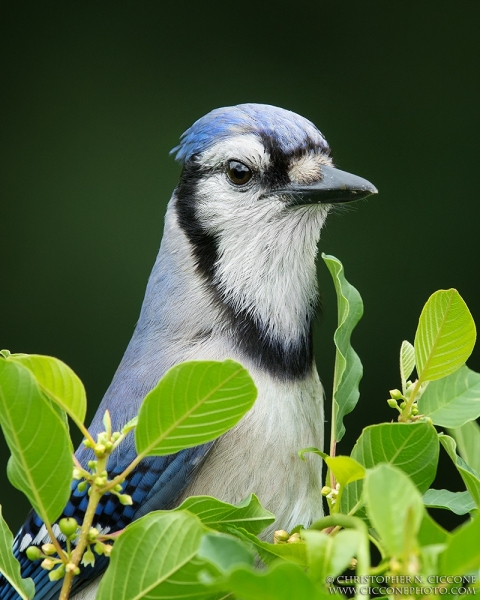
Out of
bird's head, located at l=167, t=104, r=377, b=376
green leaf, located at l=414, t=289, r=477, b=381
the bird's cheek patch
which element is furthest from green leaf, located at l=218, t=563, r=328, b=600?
the bird's cheek patch

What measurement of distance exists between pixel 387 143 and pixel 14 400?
2.79 m

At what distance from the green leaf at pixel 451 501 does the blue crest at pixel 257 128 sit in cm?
81

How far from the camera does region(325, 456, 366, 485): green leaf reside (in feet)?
2.50

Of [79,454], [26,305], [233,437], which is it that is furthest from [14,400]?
[26,305]

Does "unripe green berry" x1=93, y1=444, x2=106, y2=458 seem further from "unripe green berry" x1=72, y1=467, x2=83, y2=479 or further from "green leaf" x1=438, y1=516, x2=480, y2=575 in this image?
"green leaf" x1=438, y1=516, x2=480, y2=575

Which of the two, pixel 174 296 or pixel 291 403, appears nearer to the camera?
pixel 291 403

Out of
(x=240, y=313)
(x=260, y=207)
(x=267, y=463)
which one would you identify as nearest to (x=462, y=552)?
(x=267, y=463)

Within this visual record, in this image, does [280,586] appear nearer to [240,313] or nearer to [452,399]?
[452,399]

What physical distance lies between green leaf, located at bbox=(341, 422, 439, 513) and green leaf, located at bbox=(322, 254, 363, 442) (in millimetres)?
207

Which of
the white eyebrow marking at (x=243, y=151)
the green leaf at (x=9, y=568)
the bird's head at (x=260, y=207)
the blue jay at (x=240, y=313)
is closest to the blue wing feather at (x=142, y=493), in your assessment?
the blue jay at (x=240, y=313)

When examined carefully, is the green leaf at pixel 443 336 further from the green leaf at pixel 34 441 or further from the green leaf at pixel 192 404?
the green leaf at pixel 34 441

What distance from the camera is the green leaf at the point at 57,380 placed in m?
0.77

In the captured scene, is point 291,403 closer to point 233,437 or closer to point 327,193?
point 233,437

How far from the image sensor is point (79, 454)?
1.58 metres
